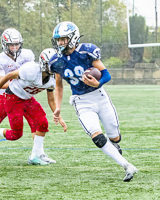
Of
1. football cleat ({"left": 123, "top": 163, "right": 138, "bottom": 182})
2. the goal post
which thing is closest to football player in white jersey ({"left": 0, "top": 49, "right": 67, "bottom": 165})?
football cleat ({"left": 123, "top": 163, "right": 138, "bottom": 182})

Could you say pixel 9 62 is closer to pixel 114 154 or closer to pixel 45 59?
pixel 45 59

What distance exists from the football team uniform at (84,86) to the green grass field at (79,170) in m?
0.55

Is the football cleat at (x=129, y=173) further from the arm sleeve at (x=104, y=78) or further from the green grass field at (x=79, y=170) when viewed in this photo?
the arm sleeve at (x=104, y=78)

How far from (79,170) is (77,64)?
108 cm

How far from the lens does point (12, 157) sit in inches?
181

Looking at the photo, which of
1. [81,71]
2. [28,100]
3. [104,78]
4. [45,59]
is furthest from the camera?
[28,100]

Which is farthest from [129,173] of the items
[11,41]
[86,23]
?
[86,23]

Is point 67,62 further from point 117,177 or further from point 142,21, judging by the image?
point 142,21

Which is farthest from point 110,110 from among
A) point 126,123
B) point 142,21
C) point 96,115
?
point 142,21

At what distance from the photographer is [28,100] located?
441 cm

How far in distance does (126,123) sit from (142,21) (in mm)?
13305

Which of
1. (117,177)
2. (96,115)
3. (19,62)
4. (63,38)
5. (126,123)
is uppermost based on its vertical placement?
(63,38)

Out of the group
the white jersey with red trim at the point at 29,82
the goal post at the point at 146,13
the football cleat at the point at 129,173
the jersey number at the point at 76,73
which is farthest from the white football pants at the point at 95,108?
the goal post at the point at 146,13

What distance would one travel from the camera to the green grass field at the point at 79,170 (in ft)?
9.90
